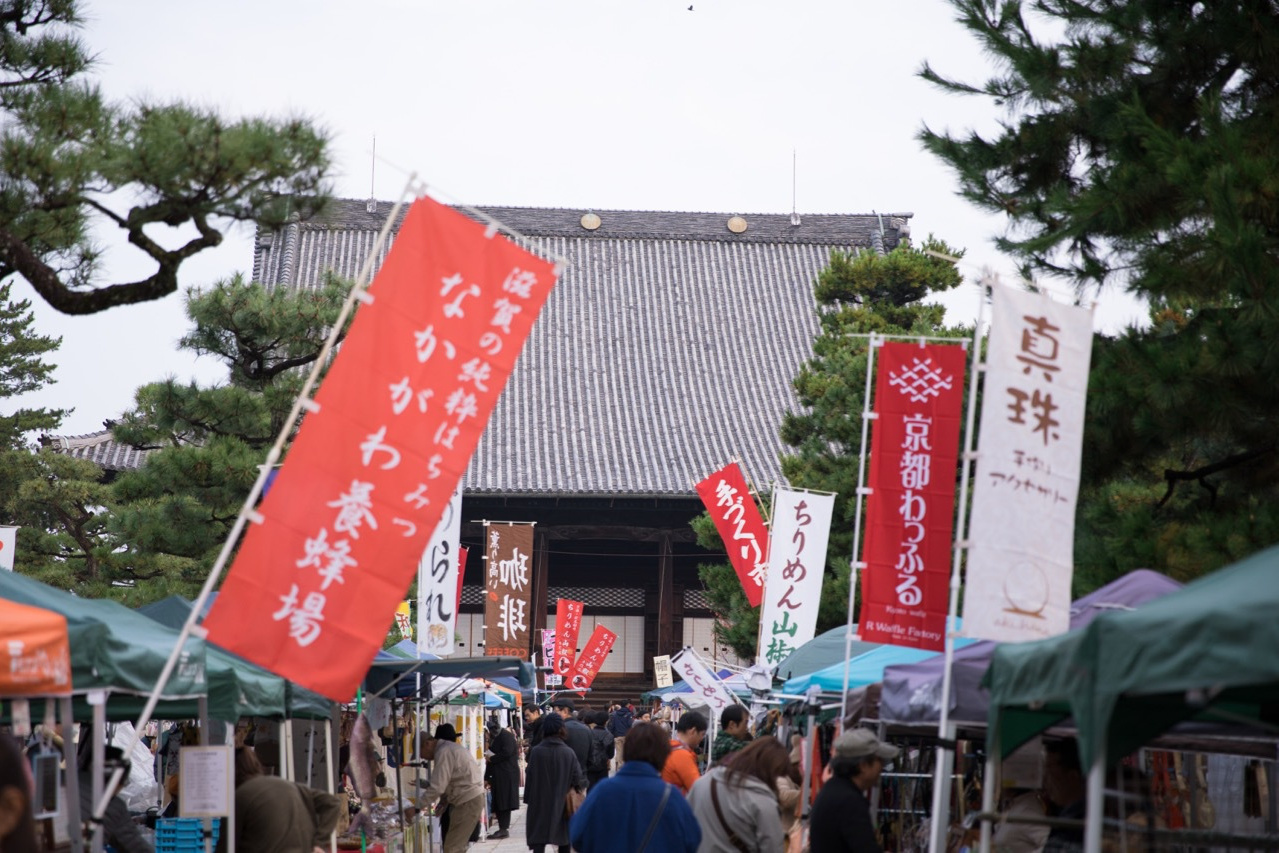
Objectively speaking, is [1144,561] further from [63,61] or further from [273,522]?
[63,61]

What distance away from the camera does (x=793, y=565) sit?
1214cm

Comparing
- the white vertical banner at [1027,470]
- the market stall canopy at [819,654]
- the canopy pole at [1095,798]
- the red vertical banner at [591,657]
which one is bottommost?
the red vertical banner at [591,657]

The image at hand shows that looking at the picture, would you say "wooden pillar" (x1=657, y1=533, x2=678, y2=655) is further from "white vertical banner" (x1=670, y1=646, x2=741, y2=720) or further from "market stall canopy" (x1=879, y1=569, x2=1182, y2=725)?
"market stall canopy" (x1=879, y1=569, x2=1182, y2=725)

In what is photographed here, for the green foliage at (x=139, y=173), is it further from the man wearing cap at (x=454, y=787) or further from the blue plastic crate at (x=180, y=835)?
the man wearing cap at (x=454, y=787)

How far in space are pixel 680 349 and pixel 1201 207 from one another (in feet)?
93.0

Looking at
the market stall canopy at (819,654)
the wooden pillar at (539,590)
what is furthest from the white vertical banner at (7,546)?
the wooden pillar at (539,590)

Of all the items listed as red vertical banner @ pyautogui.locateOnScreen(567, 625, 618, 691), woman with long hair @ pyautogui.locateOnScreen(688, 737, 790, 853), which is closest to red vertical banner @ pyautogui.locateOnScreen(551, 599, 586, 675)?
red vertical banner @ pyautogui.locateOnScreen(567, 625, 618, 691)

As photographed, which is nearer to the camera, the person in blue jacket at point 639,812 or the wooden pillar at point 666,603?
the person in blue jacket at point 639,812

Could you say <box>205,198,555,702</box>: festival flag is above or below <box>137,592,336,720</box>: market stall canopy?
above

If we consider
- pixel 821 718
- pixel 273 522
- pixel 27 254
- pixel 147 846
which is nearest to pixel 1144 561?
pixel 821 718

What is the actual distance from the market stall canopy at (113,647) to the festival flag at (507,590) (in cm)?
1179

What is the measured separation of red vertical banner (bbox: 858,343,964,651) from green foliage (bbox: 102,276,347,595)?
619cm

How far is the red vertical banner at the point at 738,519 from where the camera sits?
14.9m

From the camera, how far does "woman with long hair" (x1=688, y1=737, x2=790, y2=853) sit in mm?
6418
